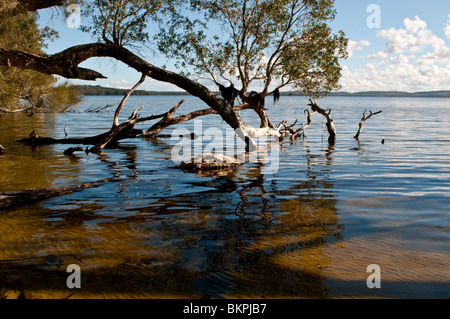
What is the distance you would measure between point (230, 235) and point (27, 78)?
97.6ft

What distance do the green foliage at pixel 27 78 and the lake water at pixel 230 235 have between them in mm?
12241

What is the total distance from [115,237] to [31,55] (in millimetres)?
7446

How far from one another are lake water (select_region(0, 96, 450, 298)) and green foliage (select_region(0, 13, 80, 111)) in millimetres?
12241

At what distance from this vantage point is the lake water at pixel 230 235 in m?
5.02

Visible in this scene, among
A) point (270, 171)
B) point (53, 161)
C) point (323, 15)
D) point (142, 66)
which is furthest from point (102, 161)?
point (323, 15)

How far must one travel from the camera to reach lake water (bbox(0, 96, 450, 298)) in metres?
5.02

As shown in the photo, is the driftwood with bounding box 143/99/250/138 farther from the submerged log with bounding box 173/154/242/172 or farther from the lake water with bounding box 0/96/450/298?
the lake water with bounding box 0/96/450/298

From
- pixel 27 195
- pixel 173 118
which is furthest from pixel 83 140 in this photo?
pixel 27 195

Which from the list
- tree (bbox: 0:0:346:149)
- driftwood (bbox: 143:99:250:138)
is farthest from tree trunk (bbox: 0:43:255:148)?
driftwood (bbox: 143:99:250:138)

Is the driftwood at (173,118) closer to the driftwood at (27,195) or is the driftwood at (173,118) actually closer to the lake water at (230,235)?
the lake water at (230,235)

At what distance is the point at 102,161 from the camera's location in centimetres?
1609

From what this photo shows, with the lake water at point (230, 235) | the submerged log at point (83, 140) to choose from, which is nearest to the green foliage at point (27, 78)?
the submerged log at point (83, 140)

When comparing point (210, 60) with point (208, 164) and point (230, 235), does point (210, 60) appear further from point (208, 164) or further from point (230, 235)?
point (230, 235)

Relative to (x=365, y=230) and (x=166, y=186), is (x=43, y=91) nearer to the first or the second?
(x=166, y=186)
